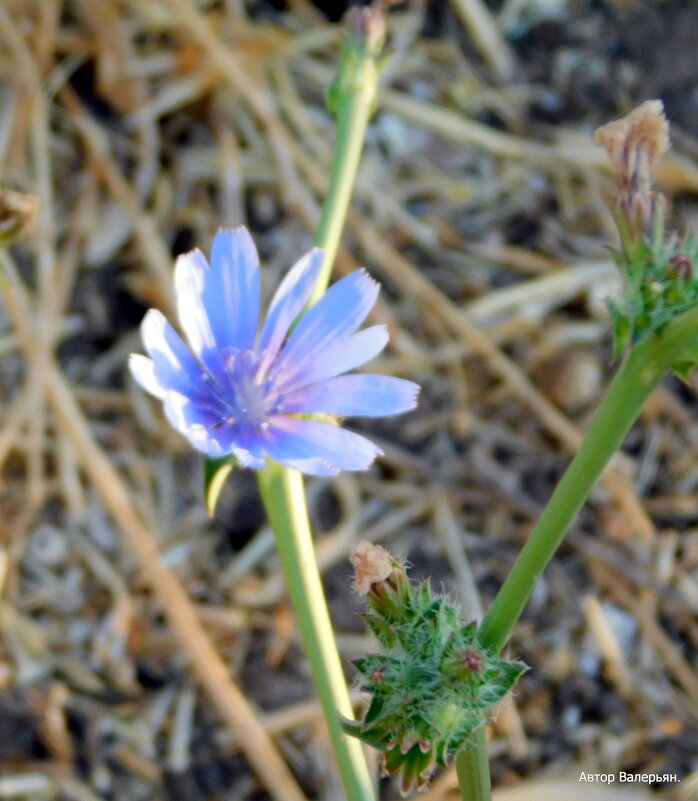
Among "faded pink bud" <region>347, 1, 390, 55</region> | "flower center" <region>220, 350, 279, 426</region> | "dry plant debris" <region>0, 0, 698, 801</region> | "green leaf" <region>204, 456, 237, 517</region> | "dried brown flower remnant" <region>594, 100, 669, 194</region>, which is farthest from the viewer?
"dry plant debris" <region>0, 0, 698, 801</region>

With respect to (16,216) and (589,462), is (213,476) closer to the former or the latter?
(589,462)

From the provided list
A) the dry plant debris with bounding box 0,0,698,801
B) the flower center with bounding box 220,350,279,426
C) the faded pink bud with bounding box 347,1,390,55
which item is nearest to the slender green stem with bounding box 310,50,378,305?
the faded pink bud with bounding box 347,1,390,55

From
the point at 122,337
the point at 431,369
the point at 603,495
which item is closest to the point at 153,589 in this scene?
the point at 122,337

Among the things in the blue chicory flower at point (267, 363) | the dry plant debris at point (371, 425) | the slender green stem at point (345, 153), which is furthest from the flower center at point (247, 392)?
the dry plant debris at point (371, 425)

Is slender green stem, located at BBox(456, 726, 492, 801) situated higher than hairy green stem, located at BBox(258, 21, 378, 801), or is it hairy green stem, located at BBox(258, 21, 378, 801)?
hairy green stem, located at BBox(258, 21, 378, 801)

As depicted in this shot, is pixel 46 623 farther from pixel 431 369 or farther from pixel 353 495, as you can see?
pixel 431 369

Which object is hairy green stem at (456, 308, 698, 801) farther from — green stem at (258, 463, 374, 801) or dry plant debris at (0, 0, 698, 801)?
dry plant debris at (0, 0, 698, 801)

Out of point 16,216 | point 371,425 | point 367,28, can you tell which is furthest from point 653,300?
point 371,425
